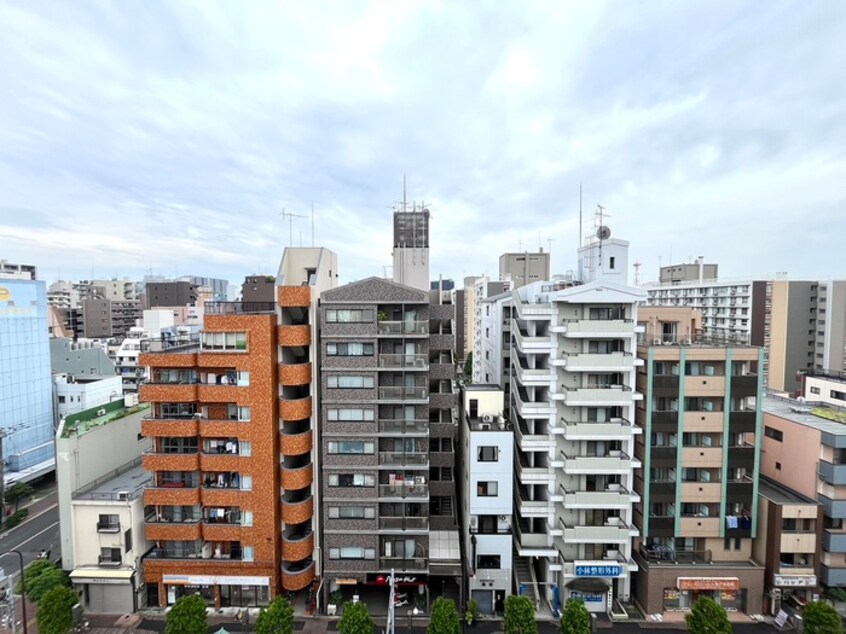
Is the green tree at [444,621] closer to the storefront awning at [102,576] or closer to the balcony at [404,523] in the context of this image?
the balcony at [404,523]

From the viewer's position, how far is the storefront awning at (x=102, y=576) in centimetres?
3173

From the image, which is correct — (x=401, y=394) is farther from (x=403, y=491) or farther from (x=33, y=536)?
(x=33, y=536)

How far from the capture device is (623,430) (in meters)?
32.9

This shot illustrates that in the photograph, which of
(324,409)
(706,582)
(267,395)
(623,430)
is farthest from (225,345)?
(706,582)

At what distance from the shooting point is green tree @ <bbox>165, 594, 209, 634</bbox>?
88.5 feet

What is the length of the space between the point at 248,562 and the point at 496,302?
3443 centimetres

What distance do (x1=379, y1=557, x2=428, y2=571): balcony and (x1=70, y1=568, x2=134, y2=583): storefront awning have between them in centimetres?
1914

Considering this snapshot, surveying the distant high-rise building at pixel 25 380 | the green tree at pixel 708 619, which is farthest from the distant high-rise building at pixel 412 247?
the distant high-rise building at pixel 25 380

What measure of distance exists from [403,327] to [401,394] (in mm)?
5214

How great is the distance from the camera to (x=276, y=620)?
2711 centimetres

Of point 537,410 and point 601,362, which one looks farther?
point 537,410

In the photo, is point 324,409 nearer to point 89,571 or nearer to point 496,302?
point 89,571

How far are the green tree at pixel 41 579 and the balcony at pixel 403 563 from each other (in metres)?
23.0

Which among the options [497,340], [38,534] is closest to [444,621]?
[497,340]
